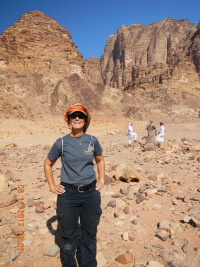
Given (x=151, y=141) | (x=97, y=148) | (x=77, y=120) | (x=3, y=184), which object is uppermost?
(x=77, y=120)

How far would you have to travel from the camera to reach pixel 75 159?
2096 mm

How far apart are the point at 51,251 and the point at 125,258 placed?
1093 mm

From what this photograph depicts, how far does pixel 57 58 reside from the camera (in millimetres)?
31188

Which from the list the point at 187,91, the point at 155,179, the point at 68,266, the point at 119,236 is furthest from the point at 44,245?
the point at 187,91

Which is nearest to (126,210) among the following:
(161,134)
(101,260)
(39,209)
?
(101,260)

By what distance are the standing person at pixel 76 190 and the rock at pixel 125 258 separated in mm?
403

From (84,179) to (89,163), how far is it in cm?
21

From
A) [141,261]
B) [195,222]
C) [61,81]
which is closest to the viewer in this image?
[141,261]

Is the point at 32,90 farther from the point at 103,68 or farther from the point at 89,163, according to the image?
the point at 103,68

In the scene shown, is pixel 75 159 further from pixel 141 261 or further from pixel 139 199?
pixel 139 199

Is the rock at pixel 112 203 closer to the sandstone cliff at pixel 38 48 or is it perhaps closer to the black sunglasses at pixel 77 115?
the black sunglasses at pixel 77 115

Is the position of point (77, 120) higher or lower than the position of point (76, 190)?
higher

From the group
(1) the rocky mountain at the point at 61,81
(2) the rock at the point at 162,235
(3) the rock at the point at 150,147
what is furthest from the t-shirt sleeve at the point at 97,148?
(1) the rocky mountain at the point at 61,81

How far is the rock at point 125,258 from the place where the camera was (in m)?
2.40
